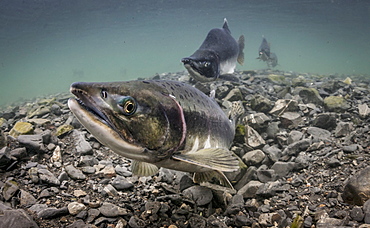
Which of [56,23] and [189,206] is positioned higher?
[56,23]

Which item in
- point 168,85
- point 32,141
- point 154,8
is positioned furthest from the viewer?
point 154,8

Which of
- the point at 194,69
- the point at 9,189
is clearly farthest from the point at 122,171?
the point at 194,69

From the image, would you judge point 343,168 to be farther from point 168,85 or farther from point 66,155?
point 66,155

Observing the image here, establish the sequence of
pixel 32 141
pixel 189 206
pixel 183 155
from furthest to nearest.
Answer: pixel 32 141
pixel 189 206
pixel 183 155

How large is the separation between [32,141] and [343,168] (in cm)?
478

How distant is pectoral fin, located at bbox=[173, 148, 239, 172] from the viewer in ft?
6.68

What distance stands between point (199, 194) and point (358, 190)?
1824 mm

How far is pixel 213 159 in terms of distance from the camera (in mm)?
2152

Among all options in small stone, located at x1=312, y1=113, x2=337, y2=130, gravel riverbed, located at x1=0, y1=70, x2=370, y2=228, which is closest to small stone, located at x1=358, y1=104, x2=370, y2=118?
gravel riverbed, located at x1=0, y1=70, x2=370, y2=228

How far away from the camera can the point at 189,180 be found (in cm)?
326

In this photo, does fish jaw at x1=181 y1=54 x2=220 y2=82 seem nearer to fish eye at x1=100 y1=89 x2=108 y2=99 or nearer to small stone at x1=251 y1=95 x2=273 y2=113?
small stone at x1=251 y1=95 x2=273 y2=113

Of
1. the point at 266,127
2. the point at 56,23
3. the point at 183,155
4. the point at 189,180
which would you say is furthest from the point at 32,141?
the point at 56,23

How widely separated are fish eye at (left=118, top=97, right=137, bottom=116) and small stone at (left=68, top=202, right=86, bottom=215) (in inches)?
56.8

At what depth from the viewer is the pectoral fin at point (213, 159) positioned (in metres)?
2.04
